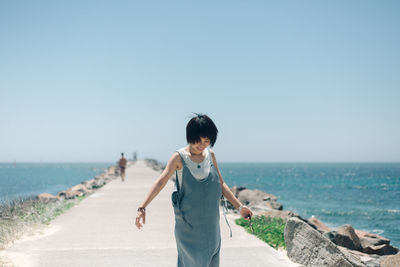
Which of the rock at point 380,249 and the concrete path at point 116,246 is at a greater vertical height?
the concrete path at point 116,246

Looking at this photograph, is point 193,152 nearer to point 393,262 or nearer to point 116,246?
point 393,262

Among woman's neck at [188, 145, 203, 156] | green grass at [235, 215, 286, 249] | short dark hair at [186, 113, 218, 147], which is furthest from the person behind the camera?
green grass at [235, 215, 286, 249]

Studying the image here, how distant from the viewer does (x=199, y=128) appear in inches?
123

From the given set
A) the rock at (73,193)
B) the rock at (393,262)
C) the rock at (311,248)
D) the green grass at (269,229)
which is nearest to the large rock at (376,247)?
the green grass at (269,229)

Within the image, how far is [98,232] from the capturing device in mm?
7863

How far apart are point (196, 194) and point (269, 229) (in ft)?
16.3

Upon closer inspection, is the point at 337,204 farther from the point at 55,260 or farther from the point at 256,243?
the point at 55,260

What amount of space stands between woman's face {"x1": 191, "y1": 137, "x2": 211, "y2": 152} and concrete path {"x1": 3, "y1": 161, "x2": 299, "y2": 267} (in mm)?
2728

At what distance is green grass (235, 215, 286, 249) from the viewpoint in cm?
693

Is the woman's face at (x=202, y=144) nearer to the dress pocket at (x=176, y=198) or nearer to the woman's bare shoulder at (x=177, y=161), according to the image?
the woman's bare shoulder at (x=177, y=161)

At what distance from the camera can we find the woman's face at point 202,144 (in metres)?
3.17

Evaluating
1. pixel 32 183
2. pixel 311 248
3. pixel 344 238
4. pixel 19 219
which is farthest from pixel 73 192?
pixel 32 183

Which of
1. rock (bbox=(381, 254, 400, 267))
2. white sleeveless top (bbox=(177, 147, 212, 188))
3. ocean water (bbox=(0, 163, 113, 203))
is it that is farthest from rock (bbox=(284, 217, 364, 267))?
ocean water (bbox=(0, 163, 113, 203))

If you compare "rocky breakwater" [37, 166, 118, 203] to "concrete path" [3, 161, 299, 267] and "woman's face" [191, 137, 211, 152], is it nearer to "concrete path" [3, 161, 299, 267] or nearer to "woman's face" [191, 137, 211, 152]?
"concrete path" [3, 161, 299, 267]
